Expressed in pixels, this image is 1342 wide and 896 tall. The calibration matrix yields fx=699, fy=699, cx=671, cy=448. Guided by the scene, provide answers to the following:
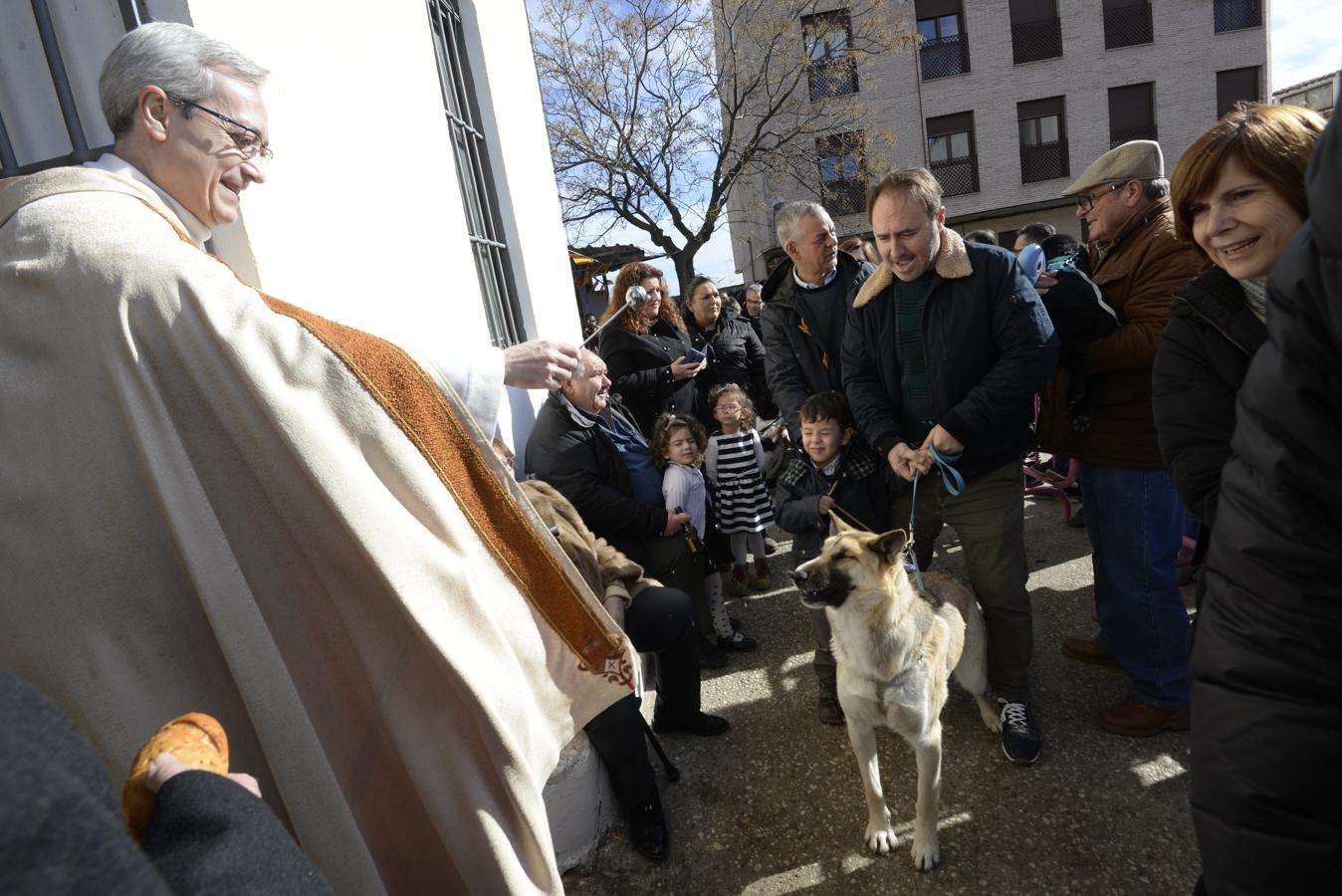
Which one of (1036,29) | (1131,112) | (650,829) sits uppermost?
(1036,29)

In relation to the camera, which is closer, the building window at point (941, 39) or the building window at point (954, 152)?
the building window at point (941, 39)

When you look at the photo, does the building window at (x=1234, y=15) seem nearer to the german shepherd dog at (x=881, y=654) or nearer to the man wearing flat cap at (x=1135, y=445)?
the man wearing flat cap at (x=1135, y=445)

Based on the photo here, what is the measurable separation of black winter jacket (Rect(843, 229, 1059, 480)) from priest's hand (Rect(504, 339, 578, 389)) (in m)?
1.72

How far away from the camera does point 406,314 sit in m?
3.23

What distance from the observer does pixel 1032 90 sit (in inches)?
803

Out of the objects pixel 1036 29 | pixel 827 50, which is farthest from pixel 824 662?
pixel 1036 29

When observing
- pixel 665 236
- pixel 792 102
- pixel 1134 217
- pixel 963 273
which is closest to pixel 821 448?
pixel 963 273

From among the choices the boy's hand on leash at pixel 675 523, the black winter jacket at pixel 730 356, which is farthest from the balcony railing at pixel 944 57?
the boy's hand on leash at pixel 675 523

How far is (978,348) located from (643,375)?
2362mm

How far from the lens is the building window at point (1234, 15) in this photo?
19766 mm

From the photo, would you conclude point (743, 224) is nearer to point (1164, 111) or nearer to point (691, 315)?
point (1164, 111)

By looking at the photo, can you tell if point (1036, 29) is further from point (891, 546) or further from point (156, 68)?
point (156, 68)

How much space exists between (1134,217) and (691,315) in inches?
149

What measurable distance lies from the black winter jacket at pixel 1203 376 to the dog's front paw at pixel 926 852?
1385mm
